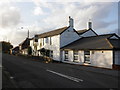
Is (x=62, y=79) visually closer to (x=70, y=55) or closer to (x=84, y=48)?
(x=84, y=48)

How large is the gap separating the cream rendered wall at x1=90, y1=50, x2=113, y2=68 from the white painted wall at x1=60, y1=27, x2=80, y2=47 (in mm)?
9591

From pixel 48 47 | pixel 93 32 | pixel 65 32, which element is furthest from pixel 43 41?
pixel 93 32

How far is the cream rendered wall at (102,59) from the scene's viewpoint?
19.6 meters

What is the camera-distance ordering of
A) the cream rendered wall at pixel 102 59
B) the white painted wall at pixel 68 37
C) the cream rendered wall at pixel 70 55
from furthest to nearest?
the white painted wall at pixel 68 37, the cream rendered wall at pixel 70 55, the cream rendered wall at pixel 102 59

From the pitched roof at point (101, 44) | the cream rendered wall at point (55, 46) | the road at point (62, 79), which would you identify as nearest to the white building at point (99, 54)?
the pitched roof at point (101, 44)

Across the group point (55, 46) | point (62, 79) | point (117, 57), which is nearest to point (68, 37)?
point (55, 46)

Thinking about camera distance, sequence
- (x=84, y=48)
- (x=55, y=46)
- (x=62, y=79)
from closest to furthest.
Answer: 1. (x=62, y=79)
2. (x=84, y=48)
3. (x=55, y=46)

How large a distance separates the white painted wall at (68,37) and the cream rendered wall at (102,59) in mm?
9591

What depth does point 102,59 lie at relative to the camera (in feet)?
67.9

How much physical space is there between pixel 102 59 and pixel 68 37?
12.4 meters

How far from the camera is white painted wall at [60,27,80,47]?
31022mm

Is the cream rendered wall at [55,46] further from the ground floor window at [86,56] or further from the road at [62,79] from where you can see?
the road at [62,79]

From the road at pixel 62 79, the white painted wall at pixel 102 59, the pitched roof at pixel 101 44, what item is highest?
the pitched roof at pixel 101 44

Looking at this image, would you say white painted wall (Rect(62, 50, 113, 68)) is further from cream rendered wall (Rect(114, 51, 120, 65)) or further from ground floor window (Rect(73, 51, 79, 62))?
ground floor window (Rect(73, 51, 79, 62))
